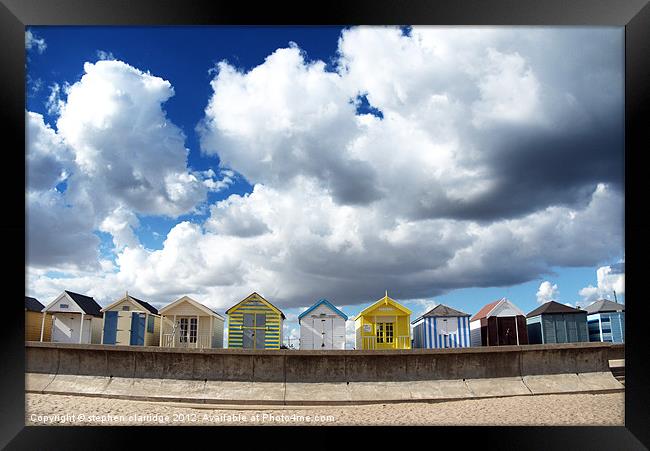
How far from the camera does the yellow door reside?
1105 centimetres

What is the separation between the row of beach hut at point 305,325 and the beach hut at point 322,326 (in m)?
0.02

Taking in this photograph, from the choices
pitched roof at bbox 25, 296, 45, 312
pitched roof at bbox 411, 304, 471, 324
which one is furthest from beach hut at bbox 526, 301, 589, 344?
pitched roof at bbox 25, 296, 45, 312

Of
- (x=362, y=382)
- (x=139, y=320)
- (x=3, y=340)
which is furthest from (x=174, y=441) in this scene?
(x=139, y=320)

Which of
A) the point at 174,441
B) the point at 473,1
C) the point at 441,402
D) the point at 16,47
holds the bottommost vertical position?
the point at 441,402

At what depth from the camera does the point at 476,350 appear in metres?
8.80

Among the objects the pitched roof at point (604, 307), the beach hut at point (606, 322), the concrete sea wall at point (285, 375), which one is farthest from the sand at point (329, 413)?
the pitched roof at point (604, 307)

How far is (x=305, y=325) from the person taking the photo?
1100 cm

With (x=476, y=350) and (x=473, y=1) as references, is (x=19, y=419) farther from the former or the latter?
(x=476, y=350)

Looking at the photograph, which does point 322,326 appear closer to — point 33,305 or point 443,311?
point 443,311

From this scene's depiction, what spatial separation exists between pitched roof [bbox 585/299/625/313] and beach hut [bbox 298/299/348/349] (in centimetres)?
626

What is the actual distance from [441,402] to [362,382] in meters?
1.36

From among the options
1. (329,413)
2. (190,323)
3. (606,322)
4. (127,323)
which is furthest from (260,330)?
(606,322)

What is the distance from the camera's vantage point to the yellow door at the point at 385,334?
11.0m

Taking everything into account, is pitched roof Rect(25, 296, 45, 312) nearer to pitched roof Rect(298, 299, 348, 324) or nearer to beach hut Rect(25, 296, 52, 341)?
beach hut Rect(25, 296, 52, 341)
